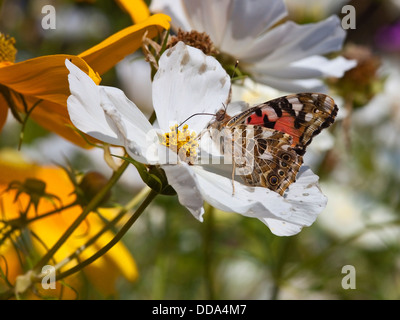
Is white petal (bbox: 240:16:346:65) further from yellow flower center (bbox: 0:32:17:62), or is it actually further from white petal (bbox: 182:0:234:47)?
yellow flower center (bbox: 0:32:17:62)

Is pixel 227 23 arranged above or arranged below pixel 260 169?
above

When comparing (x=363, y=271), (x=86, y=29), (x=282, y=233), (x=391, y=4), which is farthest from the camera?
(x=391, y=4)

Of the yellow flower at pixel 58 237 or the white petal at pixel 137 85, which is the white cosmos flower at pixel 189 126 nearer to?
the yellow flower at pixel 58 237

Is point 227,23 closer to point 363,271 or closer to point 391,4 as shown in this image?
point 363,271

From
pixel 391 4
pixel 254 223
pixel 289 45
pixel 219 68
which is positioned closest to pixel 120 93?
pixel 219 68

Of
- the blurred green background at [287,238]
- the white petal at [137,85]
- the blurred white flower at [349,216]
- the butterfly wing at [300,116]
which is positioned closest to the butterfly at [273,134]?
the butterfly wing at [300,116]
